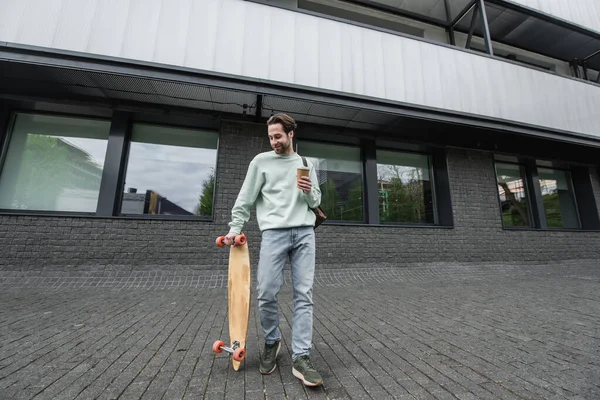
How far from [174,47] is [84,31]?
144cm

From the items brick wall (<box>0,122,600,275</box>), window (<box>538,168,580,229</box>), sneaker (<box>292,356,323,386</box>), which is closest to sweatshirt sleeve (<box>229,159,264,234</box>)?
sneaker (<box>292,356,323,386</box>)

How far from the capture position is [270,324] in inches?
79.0

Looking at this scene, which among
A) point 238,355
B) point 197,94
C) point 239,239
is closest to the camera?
point 238,355

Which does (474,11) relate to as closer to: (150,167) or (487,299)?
(487,299)

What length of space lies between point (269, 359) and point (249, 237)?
4.06 metres

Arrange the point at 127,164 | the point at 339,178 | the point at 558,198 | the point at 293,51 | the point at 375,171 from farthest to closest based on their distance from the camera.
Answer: the point at 558,198 < the point at 375,171 < the point at 339,178 < the point at 127,164 < the point at 293,51

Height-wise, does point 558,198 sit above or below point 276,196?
above

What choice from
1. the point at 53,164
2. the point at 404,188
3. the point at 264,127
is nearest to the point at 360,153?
the point at 404,188

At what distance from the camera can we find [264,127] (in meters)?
6.52

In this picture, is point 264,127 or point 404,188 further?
point 404,188

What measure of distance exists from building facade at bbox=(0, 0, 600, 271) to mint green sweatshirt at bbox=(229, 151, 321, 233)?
3.61m

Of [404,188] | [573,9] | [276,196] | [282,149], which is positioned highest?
[573,9]

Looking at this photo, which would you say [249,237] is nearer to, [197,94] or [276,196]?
[197,94]

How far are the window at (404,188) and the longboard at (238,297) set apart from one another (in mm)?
5635
